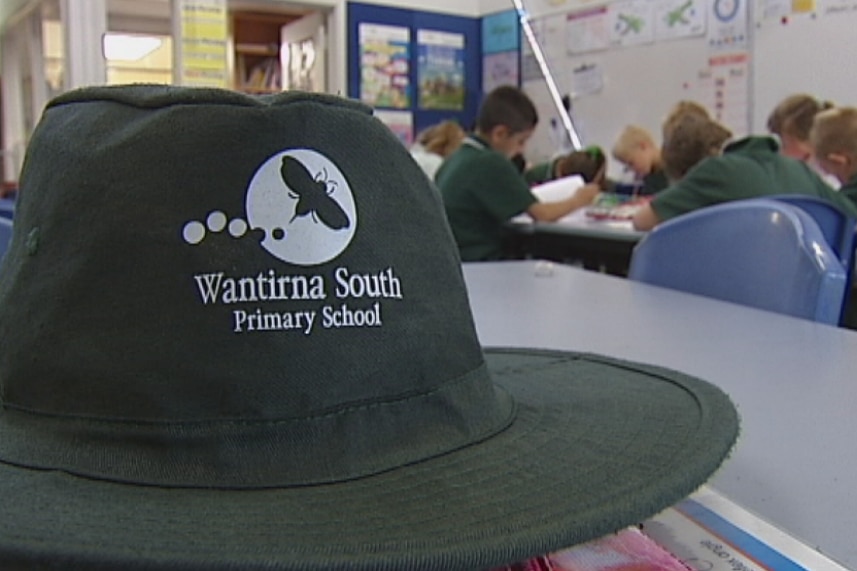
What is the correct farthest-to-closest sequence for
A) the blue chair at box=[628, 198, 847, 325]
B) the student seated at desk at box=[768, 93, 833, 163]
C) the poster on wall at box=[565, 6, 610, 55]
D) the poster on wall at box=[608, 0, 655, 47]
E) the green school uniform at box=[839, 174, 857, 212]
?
1. the poster on wall at box=[565, 6, 610, 55]
2. the poster on wall at box=[608, 0, 655, 47]
3. the student seated at desk at box=[768, 93, 833, 163]
4. the green school uniform at box=[839, 174, 857, 212]
5. the blue chair at box=[628, 198, 847, 325]

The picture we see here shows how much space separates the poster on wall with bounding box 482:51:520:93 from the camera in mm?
4945

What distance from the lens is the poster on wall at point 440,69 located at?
507cm

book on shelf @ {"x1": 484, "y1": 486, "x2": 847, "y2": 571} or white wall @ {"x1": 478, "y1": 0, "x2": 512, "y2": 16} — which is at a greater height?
white wall @ {"x1": 478, "y1": 0, "x2": 512, "y2": 16}

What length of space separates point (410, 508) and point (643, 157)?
3656 mm

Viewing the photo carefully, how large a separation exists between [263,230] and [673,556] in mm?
221

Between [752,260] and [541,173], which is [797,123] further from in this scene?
[752,260]

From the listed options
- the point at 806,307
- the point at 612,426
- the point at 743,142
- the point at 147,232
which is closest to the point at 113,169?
the point at 147,232

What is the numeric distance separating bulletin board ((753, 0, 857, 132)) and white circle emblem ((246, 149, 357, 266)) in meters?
3.23

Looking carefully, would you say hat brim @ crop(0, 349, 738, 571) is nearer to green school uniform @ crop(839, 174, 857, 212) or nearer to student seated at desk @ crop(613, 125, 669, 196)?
green school uniform @ crop(839, 174, 857, 212)

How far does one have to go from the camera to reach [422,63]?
200 inches

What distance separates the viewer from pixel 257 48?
549 centimetres

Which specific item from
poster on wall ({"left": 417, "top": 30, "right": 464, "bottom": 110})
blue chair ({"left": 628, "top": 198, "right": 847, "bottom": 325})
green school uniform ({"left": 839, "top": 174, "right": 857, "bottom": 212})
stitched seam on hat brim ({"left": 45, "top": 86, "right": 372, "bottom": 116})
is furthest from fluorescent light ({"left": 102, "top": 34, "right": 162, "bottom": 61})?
stitched seam on hat brim ({"left": 45, "top": 86, "right": 372, "bottom": 116})

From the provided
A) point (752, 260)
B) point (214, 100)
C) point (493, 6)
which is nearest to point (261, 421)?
point (214, 100)

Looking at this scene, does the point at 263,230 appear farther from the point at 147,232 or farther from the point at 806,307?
the point at 806,307
